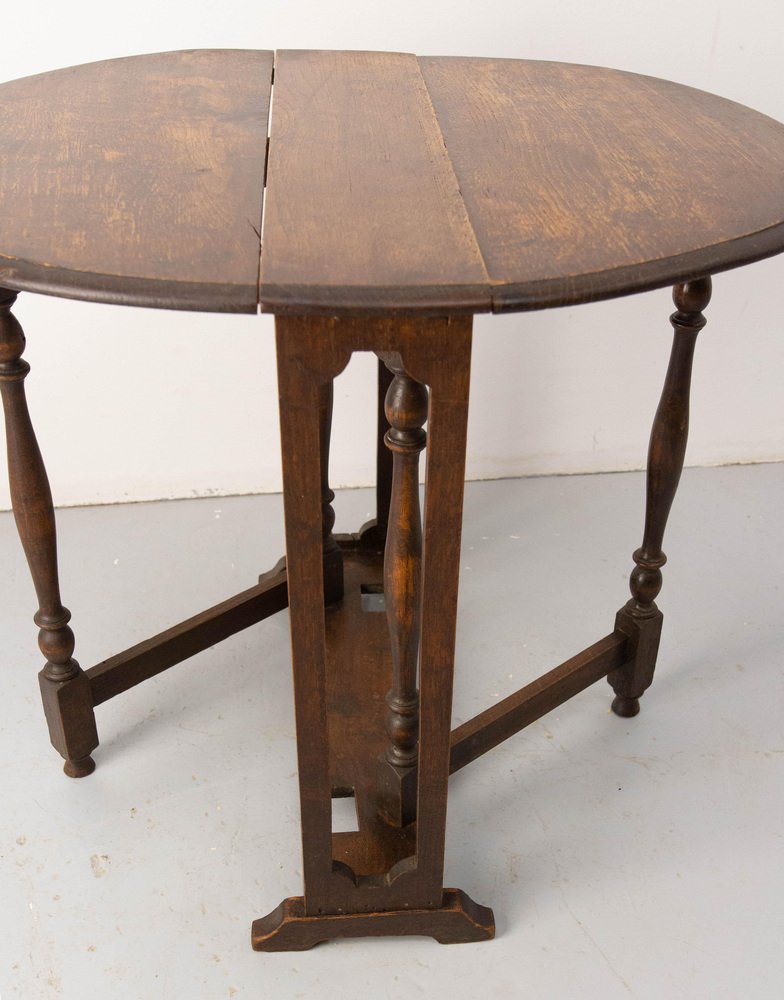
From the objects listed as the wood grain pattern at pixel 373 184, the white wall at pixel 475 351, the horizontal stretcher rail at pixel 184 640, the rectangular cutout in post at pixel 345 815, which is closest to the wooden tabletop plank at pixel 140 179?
the wood grain pattern at pixel 373 184

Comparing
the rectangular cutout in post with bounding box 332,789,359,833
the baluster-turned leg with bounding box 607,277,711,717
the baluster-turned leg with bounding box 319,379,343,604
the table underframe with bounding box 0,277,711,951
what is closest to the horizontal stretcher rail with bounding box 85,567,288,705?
the table underframe with bounding box 0,277,711,951

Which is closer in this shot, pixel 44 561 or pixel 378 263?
pixel 378 263

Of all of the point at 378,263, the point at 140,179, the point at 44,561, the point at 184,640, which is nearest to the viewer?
the point at 378,263

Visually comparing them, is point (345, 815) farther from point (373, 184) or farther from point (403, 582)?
point (373, 184)

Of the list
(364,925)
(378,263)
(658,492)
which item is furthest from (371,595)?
(378,263)

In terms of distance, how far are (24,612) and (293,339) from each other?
59.8 inches

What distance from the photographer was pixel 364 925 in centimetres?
174

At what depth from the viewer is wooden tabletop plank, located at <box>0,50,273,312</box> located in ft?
3.92

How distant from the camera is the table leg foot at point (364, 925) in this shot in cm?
173

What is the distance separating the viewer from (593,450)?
3.12 m

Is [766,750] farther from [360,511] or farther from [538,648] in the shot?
[360,511]

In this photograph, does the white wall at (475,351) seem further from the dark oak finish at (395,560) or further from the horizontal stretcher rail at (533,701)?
the dark oak finish at (395,560)

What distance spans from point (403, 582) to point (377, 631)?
817 mm

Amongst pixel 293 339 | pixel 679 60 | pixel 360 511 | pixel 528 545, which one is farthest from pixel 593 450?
pixel 293 339
